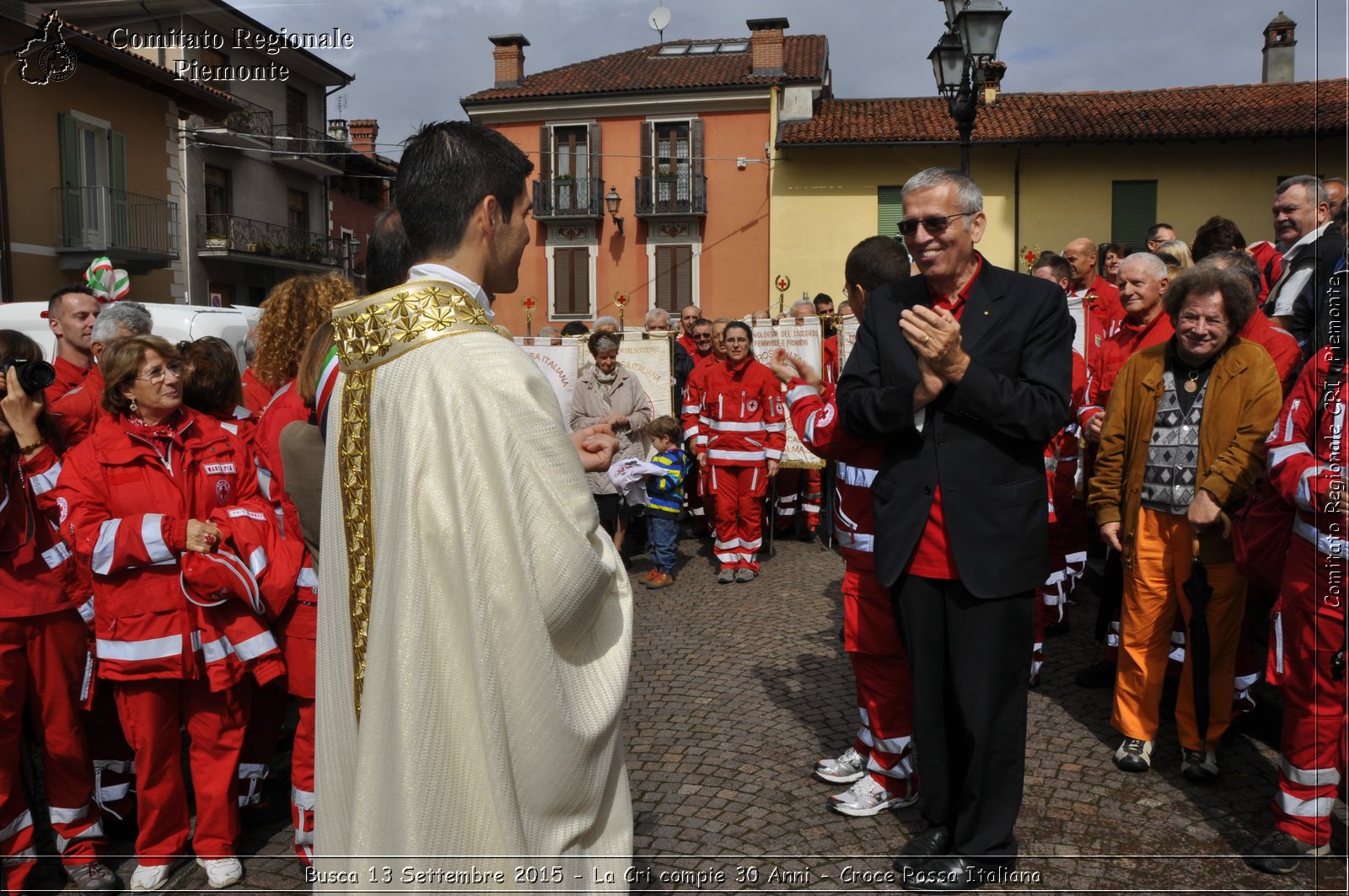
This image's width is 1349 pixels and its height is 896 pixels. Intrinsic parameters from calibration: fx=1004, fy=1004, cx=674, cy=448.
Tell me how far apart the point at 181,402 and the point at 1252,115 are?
27810mm

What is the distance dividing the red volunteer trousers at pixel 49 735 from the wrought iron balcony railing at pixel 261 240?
81.7ft

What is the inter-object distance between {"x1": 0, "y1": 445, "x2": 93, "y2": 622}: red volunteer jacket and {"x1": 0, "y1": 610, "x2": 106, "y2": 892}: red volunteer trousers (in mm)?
55

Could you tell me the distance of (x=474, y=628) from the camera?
6.21 ft

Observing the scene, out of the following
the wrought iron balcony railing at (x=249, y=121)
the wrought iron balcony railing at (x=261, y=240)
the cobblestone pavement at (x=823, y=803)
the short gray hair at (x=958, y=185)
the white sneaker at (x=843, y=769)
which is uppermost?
the wrought iron balcony railing at (x=249, y=121)

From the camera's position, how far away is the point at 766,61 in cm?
2948

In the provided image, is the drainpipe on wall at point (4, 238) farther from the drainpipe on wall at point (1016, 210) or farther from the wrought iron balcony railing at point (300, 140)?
the drainpipe on wall at point (1016, 210)

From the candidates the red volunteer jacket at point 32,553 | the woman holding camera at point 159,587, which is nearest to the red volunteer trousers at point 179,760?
the woman holding camera at point 159,587

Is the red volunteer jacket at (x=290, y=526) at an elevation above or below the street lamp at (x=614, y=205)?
below

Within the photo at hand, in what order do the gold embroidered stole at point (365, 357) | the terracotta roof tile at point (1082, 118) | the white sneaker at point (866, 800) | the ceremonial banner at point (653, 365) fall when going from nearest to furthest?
1. the gold embroidered stole at point (365, 357)
2. the white sneaker at point (866, 800)
3. the ceremonial banner at point (653, 365)
4. the terracotta roof tile at point (1082, 118)

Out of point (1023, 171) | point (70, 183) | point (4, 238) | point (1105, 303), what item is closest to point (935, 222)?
point (1105, 303)

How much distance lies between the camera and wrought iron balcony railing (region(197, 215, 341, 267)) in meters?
26.4

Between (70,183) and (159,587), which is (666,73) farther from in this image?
(159,587)

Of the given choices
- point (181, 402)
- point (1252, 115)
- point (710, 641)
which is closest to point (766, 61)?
point (1252, 115)

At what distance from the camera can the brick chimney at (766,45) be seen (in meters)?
29.0
